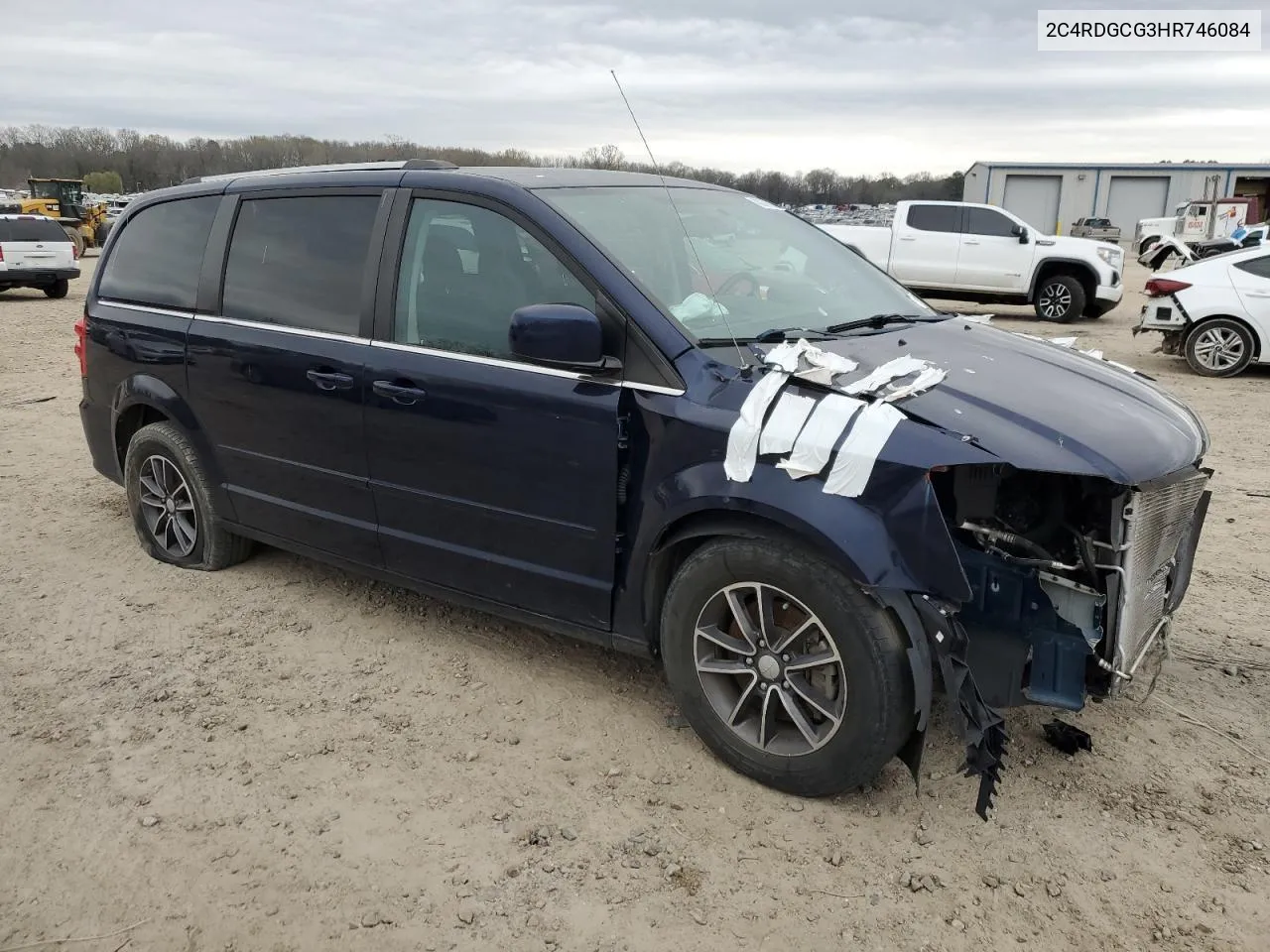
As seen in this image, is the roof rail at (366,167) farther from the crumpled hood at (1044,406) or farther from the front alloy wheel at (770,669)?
the front alloy wheel at (770,669)

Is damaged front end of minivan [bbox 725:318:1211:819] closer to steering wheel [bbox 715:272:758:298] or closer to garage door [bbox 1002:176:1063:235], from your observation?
steering wheel [bbox 715:272:758:298]

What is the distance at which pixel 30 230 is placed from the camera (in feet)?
62.8

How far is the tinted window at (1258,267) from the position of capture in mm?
10398

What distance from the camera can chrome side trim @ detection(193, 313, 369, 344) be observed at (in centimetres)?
390

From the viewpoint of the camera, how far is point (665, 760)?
3309mm

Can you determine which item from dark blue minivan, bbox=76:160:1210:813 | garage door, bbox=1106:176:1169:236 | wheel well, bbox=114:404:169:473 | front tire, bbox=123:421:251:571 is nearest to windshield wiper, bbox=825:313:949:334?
dark blue minivan, bbox=76:160:1210:813

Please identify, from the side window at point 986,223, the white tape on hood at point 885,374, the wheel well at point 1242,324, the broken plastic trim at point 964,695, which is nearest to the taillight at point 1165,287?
the wheel well at point 1242,324

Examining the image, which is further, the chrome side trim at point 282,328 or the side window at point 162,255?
the side window at point 162,255

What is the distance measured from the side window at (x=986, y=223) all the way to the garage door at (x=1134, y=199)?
51.3m

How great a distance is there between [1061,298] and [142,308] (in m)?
14.6

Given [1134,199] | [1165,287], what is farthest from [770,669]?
[1134,199]

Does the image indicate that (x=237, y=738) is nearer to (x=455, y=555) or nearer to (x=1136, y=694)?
(x=455, y=555)

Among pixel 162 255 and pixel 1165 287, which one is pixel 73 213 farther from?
pixel 1165 287

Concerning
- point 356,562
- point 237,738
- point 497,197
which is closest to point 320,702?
point 237,738
